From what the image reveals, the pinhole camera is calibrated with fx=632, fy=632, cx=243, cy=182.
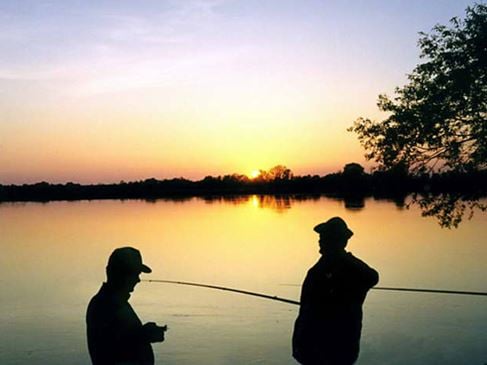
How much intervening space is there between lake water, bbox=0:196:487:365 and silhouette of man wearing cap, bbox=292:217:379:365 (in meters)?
9.08

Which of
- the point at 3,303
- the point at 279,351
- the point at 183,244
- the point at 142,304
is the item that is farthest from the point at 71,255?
the point at 279,351

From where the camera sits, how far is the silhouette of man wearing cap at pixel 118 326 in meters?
3.85

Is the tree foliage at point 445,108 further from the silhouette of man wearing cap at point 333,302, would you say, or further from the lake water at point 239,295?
the silhouette of man wearing cap at point 333,302

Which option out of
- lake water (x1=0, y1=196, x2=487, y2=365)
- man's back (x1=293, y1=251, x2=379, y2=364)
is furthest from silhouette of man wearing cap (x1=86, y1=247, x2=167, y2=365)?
lake water (x1=0, y1=196, x2=487, y2=365)

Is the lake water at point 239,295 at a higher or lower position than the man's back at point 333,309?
lower

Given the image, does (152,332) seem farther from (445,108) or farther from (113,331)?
(445,108)

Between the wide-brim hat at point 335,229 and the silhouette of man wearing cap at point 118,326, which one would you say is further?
the wide-brim hat at point 335,229

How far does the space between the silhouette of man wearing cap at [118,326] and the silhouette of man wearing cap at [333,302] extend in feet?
4.59

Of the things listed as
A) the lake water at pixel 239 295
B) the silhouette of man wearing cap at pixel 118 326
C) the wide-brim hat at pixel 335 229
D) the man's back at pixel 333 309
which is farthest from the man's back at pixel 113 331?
the lake water at pixel 239 295

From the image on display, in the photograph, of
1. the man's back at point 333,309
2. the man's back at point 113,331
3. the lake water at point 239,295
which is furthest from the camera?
the lake water at point 239,295

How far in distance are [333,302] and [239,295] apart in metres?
18.0

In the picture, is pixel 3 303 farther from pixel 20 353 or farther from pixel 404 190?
pixel 404 190

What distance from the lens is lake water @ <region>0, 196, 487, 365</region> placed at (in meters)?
15.0

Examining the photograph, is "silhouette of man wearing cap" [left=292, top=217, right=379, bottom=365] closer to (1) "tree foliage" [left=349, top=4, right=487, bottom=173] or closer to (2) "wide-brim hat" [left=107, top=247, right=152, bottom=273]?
(2) "wide-brim hat" [left=107, top=247, right=152, bottom=273]
